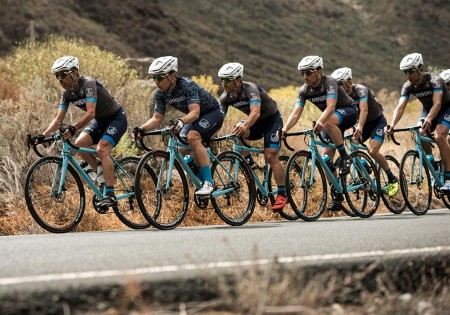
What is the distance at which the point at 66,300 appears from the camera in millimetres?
4703

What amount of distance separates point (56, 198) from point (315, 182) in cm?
430

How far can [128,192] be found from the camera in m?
10.9

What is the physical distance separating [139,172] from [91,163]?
1.04 m

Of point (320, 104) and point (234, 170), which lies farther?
point (320, 104)

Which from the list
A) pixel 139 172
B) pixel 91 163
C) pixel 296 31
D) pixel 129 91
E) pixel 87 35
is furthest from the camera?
pixel 296 31

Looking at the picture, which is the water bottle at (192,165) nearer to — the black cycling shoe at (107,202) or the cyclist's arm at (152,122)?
the cyclist's arm at (152,122)

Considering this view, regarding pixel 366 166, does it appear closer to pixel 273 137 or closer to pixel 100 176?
pixel 273 137

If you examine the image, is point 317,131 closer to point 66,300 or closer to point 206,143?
point 206,143

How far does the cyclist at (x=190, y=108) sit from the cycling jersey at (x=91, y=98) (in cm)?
59

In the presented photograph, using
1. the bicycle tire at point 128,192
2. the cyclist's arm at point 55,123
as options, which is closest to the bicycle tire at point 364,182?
the bicycle tire at point 128,192

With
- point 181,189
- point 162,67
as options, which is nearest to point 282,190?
point 181,189

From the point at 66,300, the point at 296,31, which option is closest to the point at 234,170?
the point at 66,300

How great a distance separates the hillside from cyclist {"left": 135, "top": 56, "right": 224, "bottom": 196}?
26.4 m

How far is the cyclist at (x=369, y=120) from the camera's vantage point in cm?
1327
